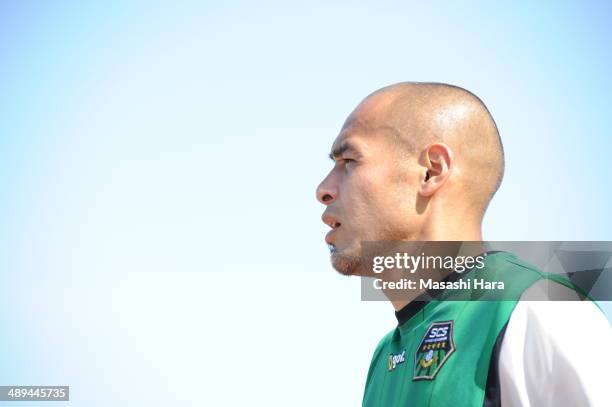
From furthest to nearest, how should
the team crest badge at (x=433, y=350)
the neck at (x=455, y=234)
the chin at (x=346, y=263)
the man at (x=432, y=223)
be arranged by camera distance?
the chin at (x=346, y=263)
the neck at (x=455, y=234)
the team crest badge at (x=433, y=350)
the man at (x=432, y=223)

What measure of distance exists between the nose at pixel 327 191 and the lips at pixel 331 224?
12 cm

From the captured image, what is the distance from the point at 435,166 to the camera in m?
4.47

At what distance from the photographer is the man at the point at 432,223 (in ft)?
10.7

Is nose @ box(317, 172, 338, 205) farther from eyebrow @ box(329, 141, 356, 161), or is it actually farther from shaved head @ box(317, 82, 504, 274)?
eyebrow @ box(329, 141, 356, 161)

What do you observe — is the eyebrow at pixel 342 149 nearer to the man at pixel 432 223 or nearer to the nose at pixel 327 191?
the man at pixel 432 223

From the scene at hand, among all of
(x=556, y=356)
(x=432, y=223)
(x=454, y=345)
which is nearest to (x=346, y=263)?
(x=432, y=223)

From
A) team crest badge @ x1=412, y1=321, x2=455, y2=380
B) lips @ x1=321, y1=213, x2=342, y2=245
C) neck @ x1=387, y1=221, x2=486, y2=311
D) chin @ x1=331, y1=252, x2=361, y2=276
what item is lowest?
team crest badge @ x1=412, y1=321, x2=455, y2=380

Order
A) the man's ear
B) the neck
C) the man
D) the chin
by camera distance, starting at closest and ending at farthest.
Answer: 1. the man
2. the neck
3. the man's ear
4. the chin

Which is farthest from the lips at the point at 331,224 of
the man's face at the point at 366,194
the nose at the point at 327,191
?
the nose at the point at 327,191

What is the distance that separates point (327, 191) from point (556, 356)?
2.26 m

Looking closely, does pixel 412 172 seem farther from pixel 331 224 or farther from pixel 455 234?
pixel 331 224

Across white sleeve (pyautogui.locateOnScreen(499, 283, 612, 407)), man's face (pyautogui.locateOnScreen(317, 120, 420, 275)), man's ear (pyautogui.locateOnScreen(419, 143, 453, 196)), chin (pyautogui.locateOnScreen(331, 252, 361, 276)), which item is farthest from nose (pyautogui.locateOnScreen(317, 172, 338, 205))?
Answer: white sleeve (pyautogui.locateOnScreen(499, 283, 612, 407))

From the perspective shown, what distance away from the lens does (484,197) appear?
452 centimetres

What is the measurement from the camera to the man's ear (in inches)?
174
